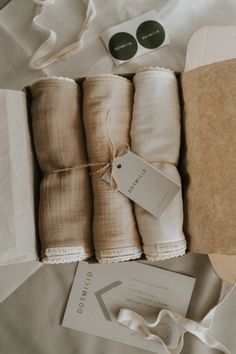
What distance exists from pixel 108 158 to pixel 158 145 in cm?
7

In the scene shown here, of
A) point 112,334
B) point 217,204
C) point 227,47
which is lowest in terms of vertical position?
point 112,334

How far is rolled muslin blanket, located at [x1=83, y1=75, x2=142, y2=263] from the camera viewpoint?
1.74 ft

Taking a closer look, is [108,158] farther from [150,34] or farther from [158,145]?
[150,34]

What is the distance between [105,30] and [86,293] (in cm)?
53

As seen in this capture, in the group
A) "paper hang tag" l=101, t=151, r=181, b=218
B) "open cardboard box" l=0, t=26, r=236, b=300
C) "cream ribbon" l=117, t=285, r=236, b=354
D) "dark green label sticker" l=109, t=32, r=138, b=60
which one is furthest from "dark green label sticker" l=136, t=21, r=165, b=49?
"cream ribbon" l=117, t=285, r=236, b=354

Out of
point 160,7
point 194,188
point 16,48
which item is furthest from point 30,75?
point 194,188

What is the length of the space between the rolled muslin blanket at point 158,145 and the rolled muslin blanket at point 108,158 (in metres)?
0.02

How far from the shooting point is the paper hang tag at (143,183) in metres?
0.53

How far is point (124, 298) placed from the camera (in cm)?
77

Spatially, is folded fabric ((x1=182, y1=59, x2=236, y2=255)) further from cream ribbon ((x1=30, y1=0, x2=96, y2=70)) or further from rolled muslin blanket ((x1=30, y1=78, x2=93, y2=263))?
cream ribbon ((x1=30, y1=0, x2=96, y2=70))

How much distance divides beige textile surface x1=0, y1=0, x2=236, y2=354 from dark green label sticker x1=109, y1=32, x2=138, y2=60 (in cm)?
2

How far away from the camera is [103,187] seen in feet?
1.75

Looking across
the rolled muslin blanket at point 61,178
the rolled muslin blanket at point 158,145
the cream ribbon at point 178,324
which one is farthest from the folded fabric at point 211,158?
the cream ribbon at point 178,324

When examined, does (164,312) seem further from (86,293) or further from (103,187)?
(103,187)
